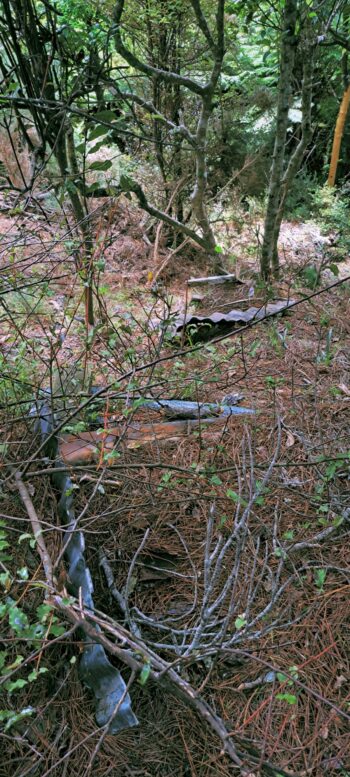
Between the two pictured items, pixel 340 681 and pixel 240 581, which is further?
pixel 240 581

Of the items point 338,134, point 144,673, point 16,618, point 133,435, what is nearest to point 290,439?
point 133,435

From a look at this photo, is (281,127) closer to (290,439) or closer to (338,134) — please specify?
(290,439)

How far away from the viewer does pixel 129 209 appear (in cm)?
647

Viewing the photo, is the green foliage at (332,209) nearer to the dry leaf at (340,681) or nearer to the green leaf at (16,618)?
the dry leaf at (340,681)

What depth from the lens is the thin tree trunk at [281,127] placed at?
3883 millimetres

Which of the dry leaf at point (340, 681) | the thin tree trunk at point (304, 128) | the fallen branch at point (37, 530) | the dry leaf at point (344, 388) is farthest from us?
the thin tree trunk at point (304, 128)

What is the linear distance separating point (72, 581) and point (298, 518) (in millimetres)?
975

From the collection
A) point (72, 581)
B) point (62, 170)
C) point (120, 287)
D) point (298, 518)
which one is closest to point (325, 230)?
point (120, 287)

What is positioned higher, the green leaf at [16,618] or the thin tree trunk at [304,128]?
the thin tree trunk at [304,128]

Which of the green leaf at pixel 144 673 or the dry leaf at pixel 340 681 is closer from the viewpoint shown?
the green leaf at pixel 144 673

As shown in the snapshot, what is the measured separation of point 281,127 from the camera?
166 inches

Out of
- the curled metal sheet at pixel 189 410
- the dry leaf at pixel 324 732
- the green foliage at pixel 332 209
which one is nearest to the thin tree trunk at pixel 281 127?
the green foliage at pixel 332 209

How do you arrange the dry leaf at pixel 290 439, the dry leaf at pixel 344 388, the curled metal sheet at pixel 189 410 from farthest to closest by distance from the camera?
the dry leaf at pixel 344 388 → the curled metal sheet at pixel 189 410 → the dry leaf at pixel 290 439

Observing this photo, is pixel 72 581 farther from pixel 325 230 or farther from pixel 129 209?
pixel 325 230
